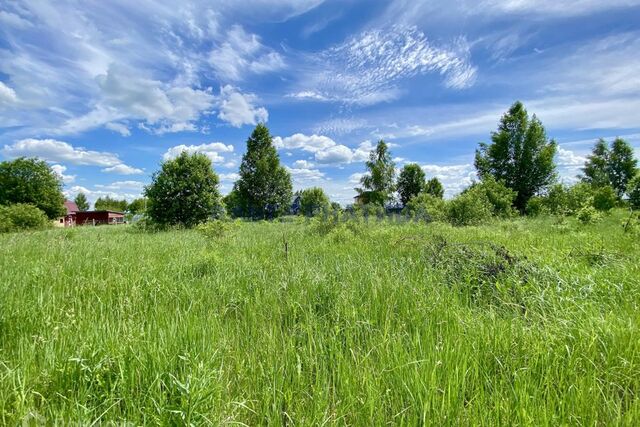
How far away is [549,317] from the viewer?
2.84 meters

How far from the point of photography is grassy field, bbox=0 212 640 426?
5.57ft

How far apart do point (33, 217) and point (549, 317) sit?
31.2 metres

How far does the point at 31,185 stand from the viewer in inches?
1690

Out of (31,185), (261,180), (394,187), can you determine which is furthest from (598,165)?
(31,185)

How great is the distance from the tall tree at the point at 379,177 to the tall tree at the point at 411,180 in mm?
6601

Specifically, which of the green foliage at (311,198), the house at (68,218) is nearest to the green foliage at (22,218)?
the green foliage at (311,198)

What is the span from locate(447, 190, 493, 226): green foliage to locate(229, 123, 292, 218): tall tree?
21999mm

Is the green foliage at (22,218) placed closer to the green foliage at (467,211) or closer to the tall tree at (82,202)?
the green foliage at (467,211)

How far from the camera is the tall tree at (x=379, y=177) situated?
1384 inches

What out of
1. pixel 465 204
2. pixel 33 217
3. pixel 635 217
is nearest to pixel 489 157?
pixel 465 204

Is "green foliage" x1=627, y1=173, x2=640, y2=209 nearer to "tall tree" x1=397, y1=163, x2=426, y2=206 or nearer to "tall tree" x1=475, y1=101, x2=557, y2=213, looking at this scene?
"tall tree" x1=475, y1=101, x2=557, y2=213

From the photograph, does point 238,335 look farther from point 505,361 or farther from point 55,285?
point 55,285

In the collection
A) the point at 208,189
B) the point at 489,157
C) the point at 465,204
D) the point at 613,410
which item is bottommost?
the point at 613,410

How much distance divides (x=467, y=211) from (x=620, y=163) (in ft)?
126
